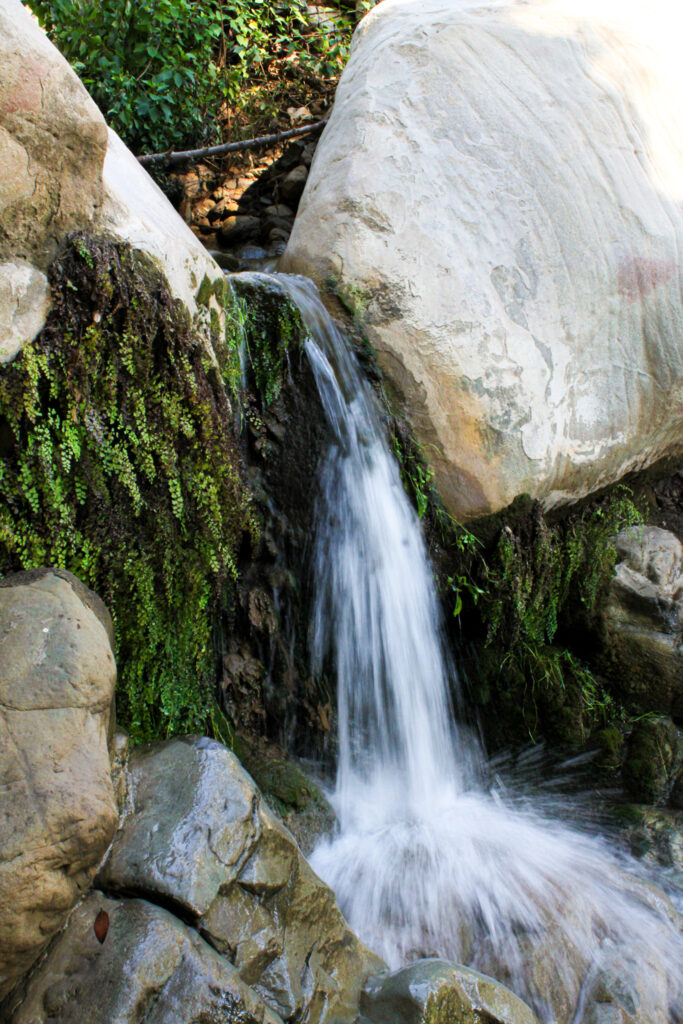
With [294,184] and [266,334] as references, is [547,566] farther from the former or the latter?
[294,184]

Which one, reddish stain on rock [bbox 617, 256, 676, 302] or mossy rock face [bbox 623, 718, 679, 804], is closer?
mossy rock face [bbox 623, 718, 679, 804]

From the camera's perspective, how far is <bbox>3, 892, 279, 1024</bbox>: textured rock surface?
190 centimetres

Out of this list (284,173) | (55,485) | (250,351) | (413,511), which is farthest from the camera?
(284,173)

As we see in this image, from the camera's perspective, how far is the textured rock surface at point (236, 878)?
2215 millimetres

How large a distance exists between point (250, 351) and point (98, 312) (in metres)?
1.02

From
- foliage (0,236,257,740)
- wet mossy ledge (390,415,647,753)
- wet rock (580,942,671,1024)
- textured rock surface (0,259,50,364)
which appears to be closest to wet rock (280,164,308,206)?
wet mossy ledge (390,415,647,753)

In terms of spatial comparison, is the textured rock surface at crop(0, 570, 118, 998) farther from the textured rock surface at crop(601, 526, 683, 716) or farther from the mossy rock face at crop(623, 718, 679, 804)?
the textured rock surface at crop(601, 526, 683, 716)

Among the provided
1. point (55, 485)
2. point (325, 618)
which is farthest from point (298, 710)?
point (55, 485)

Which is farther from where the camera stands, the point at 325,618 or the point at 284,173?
the point at 284,173

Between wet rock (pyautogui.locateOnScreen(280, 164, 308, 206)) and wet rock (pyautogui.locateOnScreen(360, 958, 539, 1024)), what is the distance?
22.0ft

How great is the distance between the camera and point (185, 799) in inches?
94.0

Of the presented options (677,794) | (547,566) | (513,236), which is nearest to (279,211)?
(513,236)

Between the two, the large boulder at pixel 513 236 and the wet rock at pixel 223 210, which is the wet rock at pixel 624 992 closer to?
the large boulder at pixel 513 236

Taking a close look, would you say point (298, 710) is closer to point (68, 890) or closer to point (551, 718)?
point (551, 718)
